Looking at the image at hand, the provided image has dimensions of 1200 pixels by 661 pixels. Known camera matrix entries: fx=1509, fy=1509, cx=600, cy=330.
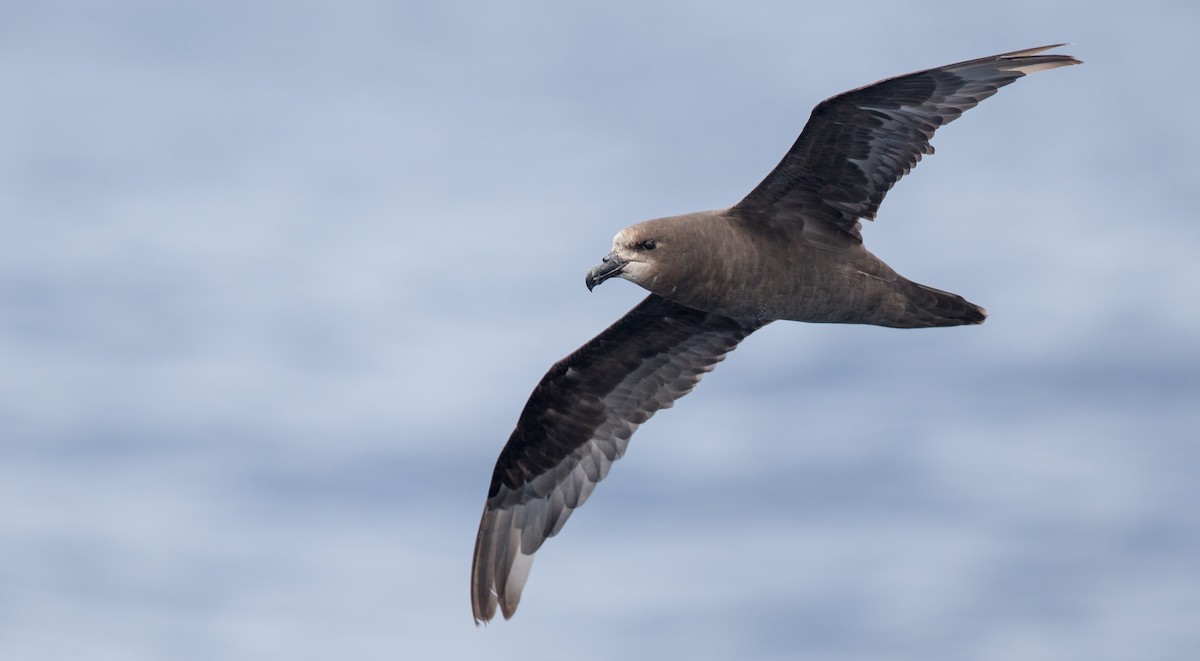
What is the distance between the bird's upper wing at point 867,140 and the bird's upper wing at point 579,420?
70.9 inches

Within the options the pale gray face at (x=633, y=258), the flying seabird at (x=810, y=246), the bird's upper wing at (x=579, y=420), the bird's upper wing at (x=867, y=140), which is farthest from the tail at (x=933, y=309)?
the pale gray face at (x=633, y=258)

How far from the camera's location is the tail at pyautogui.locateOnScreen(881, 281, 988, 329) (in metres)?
13.8

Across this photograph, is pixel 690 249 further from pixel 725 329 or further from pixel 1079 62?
pixel 1079 62

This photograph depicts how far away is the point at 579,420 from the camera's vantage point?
52.2ft

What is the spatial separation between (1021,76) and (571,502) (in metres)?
6.40

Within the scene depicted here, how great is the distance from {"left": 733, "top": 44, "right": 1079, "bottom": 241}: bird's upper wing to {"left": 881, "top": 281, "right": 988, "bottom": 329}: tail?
0.75m

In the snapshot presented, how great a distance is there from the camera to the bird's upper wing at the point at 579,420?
15.3 metres

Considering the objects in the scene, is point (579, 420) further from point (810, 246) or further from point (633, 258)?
point (810, 246)

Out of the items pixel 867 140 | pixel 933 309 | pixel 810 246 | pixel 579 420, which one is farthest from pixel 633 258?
pixel 579 420

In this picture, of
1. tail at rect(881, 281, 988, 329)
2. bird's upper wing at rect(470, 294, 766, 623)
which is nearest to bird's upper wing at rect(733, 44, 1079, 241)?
tail at rect(881, 281, 988, 329)

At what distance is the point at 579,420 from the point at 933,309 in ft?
13.3

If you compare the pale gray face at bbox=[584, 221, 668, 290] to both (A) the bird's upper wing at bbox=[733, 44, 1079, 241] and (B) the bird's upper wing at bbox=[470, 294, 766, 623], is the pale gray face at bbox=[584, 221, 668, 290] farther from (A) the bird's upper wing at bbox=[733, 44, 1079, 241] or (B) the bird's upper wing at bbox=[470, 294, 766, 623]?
(B) the bird's upper wing at bbox=[470, 294, 766, 623]

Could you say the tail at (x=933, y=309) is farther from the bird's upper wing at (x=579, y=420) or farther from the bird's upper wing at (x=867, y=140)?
the bird's upper wing at (x=579, y=420)

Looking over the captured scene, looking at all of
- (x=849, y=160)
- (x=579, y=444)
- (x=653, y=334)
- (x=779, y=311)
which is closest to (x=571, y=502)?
(x=579, y=444)
